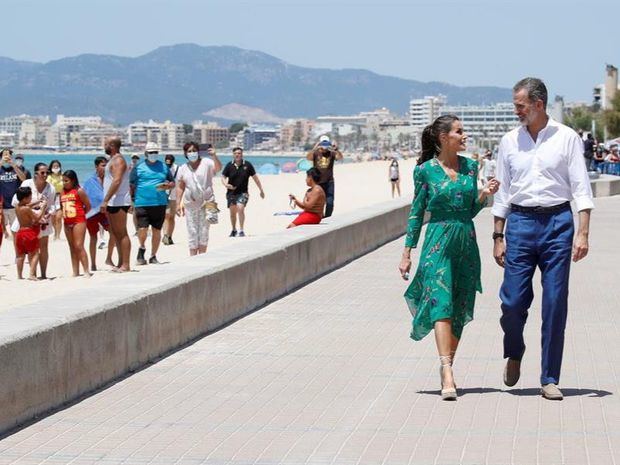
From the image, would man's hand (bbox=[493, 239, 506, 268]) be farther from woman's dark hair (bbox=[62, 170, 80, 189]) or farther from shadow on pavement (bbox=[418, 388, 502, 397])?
woman's dark hair (bbox=[62, 170, 80, 189])

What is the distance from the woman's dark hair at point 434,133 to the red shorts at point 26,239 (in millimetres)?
10341

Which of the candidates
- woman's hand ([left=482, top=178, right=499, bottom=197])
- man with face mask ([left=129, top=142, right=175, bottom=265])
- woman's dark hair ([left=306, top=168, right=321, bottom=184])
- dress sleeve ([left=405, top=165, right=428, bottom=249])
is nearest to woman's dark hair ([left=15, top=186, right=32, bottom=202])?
man with face mask ([left=129, top=142, right=175, bottom=265])

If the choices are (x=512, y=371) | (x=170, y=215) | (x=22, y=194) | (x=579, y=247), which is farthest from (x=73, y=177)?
(x=579, y=247)

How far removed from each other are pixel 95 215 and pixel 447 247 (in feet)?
37.0

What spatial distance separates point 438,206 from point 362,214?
12422mm

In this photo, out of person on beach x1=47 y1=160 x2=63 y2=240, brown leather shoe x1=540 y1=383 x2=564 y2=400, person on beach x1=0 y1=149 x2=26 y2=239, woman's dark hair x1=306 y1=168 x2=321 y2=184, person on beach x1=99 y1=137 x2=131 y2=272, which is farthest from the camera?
person on beach x1=47 y1=160 x2=63 y2=240

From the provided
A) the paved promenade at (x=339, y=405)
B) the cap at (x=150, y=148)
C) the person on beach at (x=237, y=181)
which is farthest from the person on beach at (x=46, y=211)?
the paved promenade at (x=339, y=405)

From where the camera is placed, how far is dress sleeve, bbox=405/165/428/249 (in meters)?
8.79

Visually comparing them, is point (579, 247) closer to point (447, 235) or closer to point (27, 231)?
point (447, 235)

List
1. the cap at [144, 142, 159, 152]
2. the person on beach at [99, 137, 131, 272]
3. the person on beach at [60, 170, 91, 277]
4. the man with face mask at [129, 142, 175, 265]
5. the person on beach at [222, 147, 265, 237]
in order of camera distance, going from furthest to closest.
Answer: the person on beach at [222, 147, 265, 237], the cap at [144, 142, 159, 152], the man with face mask at [129, 142, 175, 265], the person on beach at [60, 170, 91, 277], the person on beach at [99, 137, 131, 272]

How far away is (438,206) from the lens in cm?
877

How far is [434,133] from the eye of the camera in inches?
347

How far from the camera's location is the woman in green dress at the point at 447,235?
8.71m

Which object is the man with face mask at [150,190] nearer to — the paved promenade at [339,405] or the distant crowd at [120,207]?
the distant crowd at [120,207]
